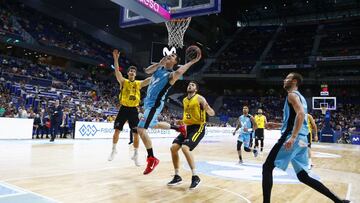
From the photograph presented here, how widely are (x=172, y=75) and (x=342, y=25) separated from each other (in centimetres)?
4257

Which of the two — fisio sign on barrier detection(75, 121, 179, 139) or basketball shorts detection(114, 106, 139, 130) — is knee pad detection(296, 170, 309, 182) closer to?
basketball shorts detection(114, 106, 139, 130)

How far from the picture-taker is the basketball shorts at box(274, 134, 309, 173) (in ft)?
13.2

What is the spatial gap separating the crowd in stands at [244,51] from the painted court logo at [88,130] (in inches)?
987

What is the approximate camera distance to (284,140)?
4086 millimetres

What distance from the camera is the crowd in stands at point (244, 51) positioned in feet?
132

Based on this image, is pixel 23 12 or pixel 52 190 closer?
pixel 52 190

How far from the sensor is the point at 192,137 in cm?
571

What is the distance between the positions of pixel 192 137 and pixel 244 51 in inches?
1536

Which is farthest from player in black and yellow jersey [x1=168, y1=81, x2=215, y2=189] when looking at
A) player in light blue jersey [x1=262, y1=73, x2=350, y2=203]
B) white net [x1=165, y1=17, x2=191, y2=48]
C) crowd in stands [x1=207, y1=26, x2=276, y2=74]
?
crowd in stands [x1=207, y1=26, x2=276, y2=74]

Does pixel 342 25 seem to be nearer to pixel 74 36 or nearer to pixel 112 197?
pixel 74 36

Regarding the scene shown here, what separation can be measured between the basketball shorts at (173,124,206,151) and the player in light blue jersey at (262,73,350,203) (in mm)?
1726

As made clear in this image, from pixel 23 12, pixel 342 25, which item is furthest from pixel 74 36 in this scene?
pixel 342 25

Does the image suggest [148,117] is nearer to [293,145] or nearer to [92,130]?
[293,145]

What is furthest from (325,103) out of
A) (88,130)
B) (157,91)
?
(157,91)
